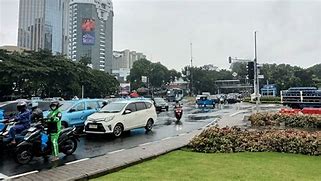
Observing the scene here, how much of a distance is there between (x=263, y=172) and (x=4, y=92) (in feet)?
113

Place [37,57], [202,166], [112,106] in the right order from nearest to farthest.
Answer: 1. [202,166]
2. [112,106]
3. [37,57]

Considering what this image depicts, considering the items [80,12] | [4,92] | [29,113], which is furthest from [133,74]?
[29,113]

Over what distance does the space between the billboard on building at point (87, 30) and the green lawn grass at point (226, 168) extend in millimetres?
78724

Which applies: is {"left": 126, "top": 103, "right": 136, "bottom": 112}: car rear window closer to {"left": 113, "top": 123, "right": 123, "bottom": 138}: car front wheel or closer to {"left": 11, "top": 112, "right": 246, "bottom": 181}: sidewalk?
{"left": 113, "top": 123, "right": 123, "bottom": 138}: car front wheel

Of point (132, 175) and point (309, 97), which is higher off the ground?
point (309, 97)

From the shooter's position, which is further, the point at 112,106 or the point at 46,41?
the point at 46,41

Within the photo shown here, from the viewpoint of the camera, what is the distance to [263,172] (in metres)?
6.99

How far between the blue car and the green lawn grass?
656cm

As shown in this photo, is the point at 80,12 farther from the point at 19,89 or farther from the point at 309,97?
the point at 309,97

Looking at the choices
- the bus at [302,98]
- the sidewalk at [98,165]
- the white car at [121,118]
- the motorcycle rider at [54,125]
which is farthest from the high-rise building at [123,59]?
the motorcycle rider at [54,125]

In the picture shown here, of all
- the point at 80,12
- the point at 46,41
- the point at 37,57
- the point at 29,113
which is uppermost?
the point at 80,12

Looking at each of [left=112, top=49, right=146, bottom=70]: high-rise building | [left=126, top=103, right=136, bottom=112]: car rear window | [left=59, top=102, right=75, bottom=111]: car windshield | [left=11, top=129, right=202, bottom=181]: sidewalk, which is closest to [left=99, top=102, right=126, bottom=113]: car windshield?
[left=126, top=103, right=136, bottom=112]: car rear window

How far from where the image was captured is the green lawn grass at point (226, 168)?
6.67 m

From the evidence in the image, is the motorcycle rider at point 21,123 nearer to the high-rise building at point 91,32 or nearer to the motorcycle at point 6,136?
the motorcycle at point 6,136
